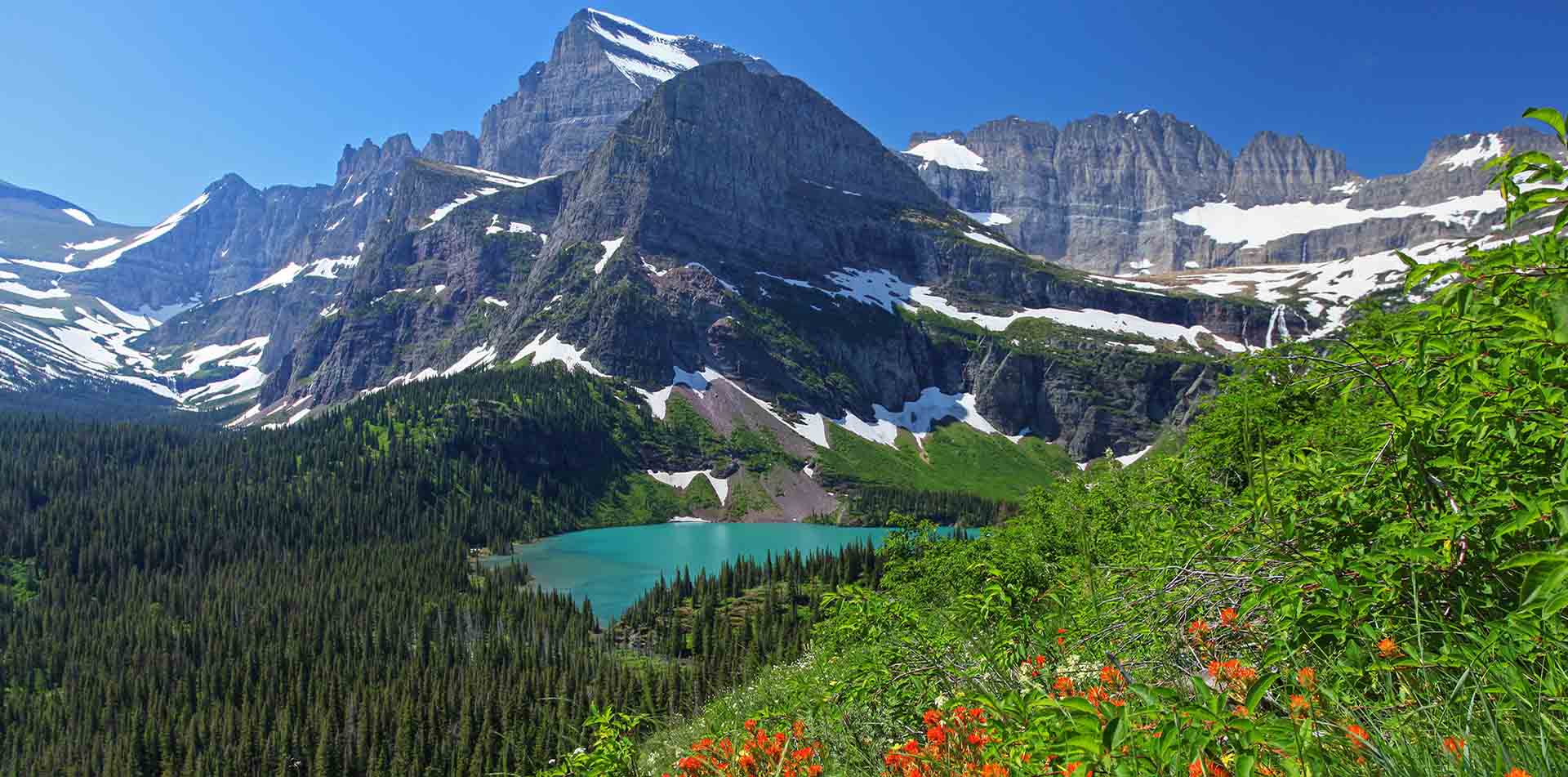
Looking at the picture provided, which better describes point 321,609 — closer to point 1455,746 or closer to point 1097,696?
point 1097,696

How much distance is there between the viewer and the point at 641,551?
5768 inches

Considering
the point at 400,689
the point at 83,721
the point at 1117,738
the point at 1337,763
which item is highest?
the point at 1117,738

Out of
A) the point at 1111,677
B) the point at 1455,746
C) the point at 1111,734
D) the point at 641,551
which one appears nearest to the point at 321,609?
the point at 641,551

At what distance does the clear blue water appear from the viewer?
11750cm

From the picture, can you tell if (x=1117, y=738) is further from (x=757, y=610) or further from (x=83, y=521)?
(x=83, y=521)

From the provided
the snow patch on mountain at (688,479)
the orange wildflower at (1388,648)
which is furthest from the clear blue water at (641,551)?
the orange wildflower at (1388,648)

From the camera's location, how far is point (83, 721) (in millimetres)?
74750

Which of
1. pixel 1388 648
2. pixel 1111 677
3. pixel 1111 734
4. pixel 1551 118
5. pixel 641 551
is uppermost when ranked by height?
pixel 1551 118

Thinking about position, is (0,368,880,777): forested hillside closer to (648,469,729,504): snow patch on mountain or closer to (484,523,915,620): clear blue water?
(648,469,729,504): snow patch on mountain

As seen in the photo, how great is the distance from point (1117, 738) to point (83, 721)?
10561 centimetres

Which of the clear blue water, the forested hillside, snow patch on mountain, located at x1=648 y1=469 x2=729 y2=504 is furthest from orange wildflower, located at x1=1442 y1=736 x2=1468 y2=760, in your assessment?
snow patch on mountain, located at x1=648 y1=469 x2=729 y2=504

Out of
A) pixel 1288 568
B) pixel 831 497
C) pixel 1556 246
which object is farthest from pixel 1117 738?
pixel 831 497

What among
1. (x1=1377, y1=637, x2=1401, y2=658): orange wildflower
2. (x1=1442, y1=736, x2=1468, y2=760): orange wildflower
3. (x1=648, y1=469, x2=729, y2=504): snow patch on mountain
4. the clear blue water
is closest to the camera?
(x1=1442, y1=736, x2=1468, y2=760): orange wildflower

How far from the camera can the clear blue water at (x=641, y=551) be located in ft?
385
